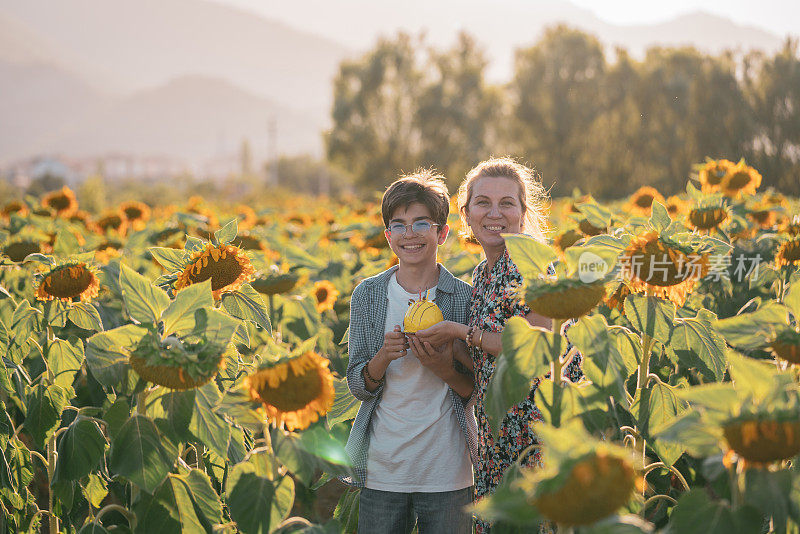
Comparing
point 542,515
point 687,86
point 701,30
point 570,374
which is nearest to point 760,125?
point 687,86

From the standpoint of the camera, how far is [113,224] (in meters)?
6.22

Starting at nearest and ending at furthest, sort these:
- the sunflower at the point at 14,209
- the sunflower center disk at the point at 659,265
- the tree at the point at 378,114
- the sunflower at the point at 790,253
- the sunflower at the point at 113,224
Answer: the sunflower center disk at the point at 659,265
the sunflower at the point at 790,253
the sunflower at the point at 113,224
the sunflower at the point at 14,209
the tree at the point at 378,114

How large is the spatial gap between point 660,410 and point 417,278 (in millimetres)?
903

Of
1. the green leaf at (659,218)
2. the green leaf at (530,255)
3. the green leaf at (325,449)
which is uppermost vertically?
the green leaf at (659,218)

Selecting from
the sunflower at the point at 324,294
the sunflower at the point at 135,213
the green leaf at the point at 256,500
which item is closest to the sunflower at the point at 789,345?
the green leaf at the point at 256,500

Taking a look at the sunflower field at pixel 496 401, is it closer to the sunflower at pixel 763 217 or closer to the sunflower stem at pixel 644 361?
the sunflower stem at pixel 644 361

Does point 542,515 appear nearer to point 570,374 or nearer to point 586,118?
point 570,374

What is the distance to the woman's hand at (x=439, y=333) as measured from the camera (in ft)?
6.61

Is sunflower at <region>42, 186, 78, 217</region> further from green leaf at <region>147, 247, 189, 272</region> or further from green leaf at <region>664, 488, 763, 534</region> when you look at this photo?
green leaf at <region>664, 488, 763, 534</region>

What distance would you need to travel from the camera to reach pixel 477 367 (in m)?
2.21

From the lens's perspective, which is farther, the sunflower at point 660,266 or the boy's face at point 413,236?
the boy's face at point 413,236

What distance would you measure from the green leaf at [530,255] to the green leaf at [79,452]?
125 cm

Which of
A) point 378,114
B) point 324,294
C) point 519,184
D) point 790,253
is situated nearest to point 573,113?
Answer: point 378,114

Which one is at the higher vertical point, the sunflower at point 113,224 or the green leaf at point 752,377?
the green leaf at point 752,377
